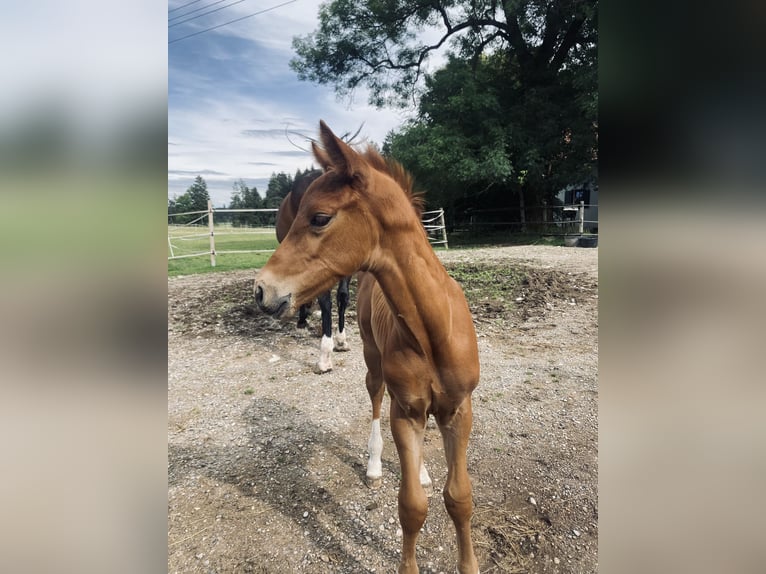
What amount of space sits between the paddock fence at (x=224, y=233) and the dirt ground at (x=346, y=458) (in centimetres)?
714

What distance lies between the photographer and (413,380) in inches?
65.7

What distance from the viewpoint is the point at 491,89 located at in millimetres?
14367

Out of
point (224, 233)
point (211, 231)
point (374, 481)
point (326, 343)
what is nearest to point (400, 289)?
point (374, 481)

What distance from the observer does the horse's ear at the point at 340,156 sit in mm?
1447

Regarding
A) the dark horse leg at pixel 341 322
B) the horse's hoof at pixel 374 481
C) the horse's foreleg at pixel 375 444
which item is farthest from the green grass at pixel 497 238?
the horse's hoof at pixel 374 481

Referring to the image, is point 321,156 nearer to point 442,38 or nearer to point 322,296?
point 322,296

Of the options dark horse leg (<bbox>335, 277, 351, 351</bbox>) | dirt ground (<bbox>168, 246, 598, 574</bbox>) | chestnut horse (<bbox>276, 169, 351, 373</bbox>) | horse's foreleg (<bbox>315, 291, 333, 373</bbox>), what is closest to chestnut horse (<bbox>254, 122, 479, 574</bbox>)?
dirt ground (<bbox>168, 246, 598, 574</bbox>)

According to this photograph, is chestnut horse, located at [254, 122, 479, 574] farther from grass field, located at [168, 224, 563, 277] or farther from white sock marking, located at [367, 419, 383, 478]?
grass field, located at [168, 224, 563, 277]

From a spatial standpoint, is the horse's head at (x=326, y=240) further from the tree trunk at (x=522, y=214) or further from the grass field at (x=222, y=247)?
the tree trunk at (x=522, y=214)

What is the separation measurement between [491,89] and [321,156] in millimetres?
15194
